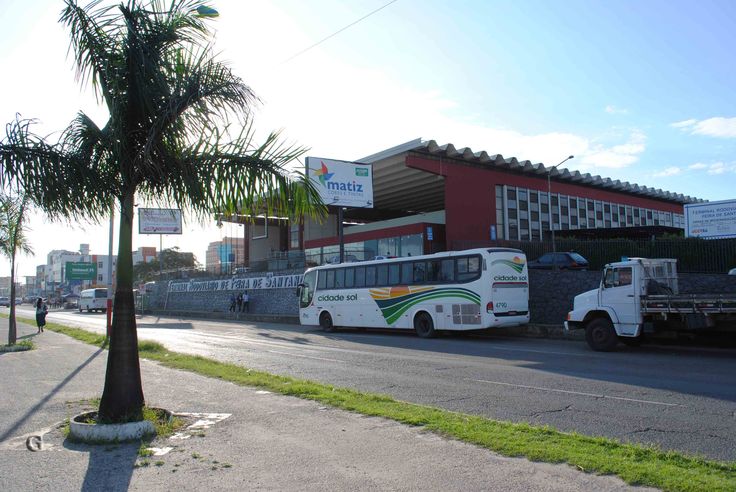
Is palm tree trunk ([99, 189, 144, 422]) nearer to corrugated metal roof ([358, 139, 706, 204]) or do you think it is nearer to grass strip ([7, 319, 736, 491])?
grass strip ([7, 319, 736, 491])

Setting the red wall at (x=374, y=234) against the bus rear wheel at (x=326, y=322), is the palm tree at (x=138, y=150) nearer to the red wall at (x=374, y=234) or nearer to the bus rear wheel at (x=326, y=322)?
the bus rear wheel at (x=326, y=322)

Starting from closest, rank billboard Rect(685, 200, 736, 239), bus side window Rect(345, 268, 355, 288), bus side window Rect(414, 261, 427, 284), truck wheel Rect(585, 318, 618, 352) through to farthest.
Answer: truck wheel Rect(585, 318, 618, 352) → bus side window Rect(414, 261, 427, 284) → bus side window Rect(345, 268, 355, 288) → billboard Rect(685, 200, 736, 239)

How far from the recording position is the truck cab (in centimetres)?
1533

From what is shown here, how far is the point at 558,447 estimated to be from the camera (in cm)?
582

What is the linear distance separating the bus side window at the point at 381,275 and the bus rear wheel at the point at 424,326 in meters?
2.17

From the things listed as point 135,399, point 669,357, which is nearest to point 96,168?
point 135,399

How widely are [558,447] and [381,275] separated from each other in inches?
726

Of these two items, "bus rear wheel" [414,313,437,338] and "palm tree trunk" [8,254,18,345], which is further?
"bus rear wheel" [414,313,437,338]

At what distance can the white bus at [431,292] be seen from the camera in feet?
66.4

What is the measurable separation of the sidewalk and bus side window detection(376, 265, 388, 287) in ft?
50.0

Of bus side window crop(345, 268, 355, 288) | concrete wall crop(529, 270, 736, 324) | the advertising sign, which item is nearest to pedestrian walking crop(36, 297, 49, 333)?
bus side window crop(345, 268, 355, 288)

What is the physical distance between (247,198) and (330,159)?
28880 mm

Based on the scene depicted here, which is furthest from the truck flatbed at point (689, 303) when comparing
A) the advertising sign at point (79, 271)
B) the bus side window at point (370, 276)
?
the advertising sign at point (79, 271)

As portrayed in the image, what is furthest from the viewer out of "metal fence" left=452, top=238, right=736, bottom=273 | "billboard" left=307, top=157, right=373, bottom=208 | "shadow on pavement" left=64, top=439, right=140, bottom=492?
"billboard" left=307, top=157, right=373, bottom=208
